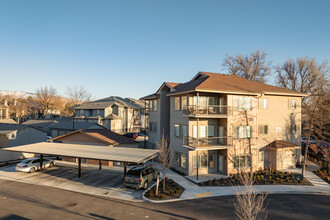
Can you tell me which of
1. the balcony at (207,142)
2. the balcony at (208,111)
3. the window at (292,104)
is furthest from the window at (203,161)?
the window at (292,104)

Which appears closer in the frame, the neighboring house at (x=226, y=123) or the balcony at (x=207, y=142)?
the balcony at (x=207, y=142)

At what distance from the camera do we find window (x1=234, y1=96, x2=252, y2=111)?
74.1 feet

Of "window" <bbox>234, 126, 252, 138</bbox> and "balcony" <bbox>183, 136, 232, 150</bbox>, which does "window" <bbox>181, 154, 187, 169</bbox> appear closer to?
"balcony" <bbox>183, 136, 232, 150</bbox>

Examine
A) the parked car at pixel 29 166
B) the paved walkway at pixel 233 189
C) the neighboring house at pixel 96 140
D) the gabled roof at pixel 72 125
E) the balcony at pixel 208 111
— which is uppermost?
the balcony at pixel 208 111

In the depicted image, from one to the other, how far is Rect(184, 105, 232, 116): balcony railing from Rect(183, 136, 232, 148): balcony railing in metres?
2.65

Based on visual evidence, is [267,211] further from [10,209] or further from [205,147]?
[10,209]

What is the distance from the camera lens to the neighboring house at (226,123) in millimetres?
21719

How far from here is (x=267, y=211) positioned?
543 inches

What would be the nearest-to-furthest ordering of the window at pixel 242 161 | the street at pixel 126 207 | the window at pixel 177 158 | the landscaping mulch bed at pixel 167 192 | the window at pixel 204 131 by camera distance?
the street at pixel 126 207 < the landscaping mulch bed at pixel 167 192 < the window at pixel 204 131 < the window at pixel 242 161 < the window at pixel 177 158

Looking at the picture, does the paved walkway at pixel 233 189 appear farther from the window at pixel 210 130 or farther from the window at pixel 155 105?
the window at pixel 155 105

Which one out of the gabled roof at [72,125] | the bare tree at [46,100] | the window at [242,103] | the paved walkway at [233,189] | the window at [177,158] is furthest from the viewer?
the bare tree at [46,100]

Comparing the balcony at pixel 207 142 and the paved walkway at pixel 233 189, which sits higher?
the balcony at pixel 207 142

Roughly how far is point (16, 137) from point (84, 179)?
19.6m

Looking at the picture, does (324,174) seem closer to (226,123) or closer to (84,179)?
(226,123)
